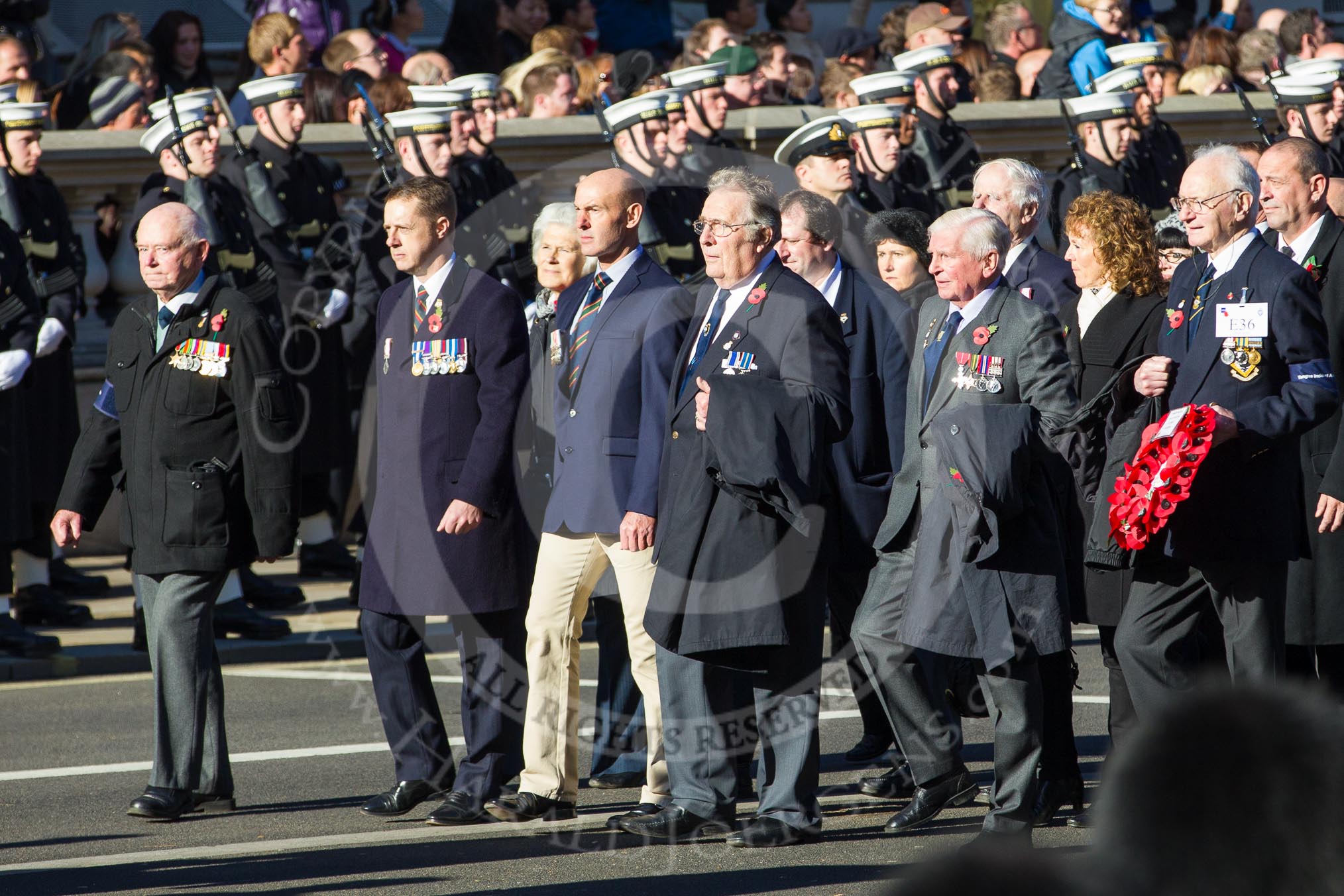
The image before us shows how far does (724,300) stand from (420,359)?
116 centimetres

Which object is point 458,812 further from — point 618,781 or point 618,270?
point 618,270

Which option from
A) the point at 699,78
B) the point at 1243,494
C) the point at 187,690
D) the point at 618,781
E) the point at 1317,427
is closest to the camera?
the point at 1243,494

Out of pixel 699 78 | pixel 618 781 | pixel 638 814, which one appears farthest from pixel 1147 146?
pixel 638 814

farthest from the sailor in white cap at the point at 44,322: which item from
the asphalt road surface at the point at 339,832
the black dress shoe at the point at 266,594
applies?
the asphalt road surface at the point at 339,832

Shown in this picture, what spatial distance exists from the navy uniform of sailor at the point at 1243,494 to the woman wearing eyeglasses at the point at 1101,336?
0.49m

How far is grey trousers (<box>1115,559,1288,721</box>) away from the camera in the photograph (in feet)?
18.9

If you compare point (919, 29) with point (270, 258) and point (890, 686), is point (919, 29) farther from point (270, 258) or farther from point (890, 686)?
point (890, 686)

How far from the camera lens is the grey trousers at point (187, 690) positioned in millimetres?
6684

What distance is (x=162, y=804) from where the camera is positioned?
21.6ft

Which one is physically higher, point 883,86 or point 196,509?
point 883,86

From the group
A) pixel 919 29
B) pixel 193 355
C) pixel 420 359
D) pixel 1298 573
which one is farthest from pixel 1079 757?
pixel 919 29

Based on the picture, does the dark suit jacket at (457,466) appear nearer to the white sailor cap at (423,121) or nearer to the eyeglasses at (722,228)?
the eyeglasses at (722,228)

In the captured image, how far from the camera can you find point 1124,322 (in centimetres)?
662

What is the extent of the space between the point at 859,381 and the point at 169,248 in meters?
2.41
